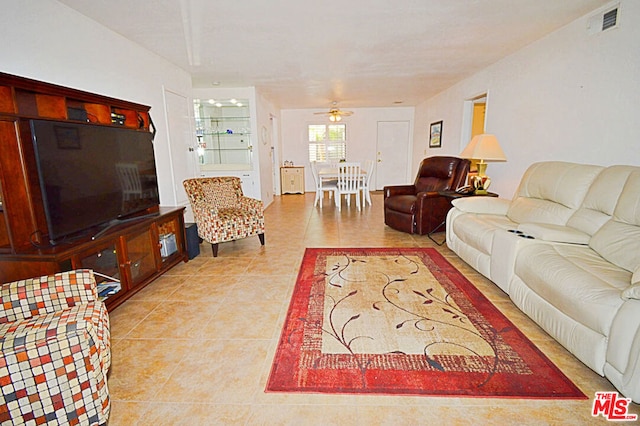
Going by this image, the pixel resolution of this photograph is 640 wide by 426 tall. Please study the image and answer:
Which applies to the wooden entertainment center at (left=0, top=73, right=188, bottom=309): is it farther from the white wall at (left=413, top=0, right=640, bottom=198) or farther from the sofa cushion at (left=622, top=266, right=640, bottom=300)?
the white wall at (left=413, top=0, right=640, bottom=198)

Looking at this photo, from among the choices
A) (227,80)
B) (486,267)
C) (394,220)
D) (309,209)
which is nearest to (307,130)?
(309,209)

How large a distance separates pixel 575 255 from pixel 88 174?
343 centimetres

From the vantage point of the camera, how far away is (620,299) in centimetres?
149

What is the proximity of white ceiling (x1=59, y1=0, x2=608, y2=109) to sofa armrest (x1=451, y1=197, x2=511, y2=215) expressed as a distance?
170 centimetres

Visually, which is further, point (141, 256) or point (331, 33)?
point (331, 33)

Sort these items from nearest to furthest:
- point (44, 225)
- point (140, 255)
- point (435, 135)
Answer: point (44, 225) < point (140, 255) < point (435, 135)

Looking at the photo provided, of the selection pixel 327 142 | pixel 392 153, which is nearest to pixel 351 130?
pixel 327 142

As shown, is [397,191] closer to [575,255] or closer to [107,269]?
[575,255]

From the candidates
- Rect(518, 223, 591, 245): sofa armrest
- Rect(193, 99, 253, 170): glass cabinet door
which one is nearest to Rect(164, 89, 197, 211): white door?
Rect(193, 99, 253, 170): glass cabinet door

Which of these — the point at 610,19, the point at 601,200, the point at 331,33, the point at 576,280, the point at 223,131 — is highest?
the point at 331,33

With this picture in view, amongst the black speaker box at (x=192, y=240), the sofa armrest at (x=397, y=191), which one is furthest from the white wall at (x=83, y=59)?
the sofa armrest at (x=397, y=191)

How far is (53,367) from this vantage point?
3.85 feet

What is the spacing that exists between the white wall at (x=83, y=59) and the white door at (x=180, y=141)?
12 centimetres

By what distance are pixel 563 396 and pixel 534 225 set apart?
1310 mm
